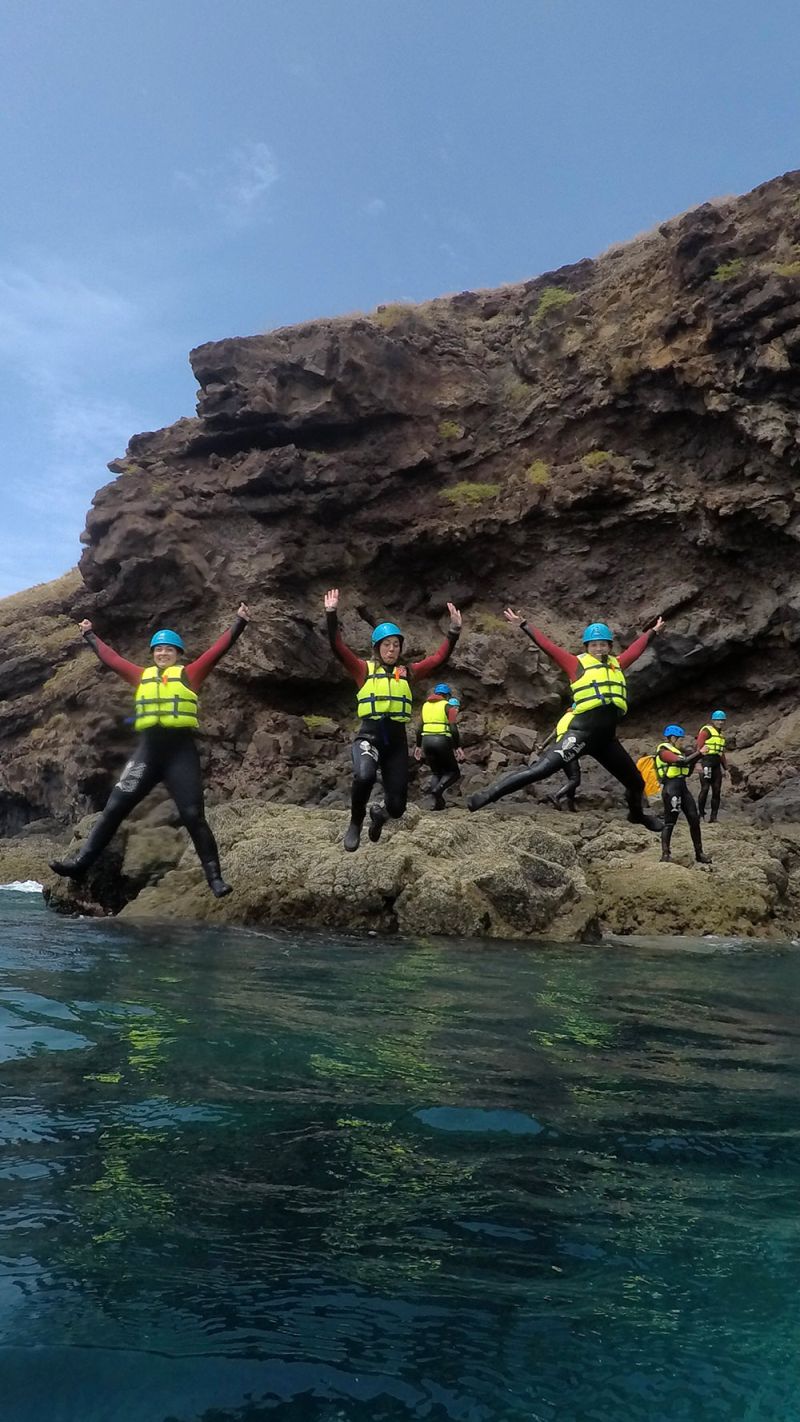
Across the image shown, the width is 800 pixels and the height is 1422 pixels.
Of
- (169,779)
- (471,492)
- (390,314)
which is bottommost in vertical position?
(169,779)

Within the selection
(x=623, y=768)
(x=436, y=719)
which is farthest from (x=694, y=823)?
(x=623, y=768)

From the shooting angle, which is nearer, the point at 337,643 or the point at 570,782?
the point at 337,643

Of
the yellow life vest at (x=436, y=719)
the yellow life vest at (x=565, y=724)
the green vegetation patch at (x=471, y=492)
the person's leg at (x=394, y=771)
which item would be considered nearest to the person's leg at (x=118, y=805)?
the person's leg at (x=394, y=771)

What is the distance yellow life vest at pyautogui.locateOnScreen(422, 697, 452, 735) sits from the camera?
13.5 metres

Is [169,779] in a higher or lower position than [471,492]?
lower

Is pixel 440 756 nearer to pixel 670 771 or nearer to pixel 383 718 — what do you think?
pixel 670 771

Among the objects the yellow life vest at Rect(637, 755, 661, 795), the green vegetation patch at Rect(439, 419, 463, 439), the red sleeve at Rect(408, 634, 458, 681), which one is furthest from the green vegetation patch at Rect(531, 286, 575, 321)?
the red sleeve at Rect(408, 634, 458, 681)

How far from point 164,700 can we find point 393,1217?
A: 18.1 ft

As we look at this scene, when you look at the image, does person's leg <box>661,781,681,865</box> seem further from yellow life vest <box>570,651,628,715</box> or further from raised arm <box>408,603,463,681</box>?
raised arm <box>408,603,463,681</box>

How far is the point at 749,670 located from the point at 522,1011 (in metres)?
17.8

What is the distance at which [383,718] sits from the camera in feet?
30.3

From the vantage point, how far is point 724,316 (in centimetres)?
2223

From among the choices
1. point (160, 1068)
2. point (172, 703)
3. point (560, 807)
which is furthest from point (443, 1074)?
point (560, 807)

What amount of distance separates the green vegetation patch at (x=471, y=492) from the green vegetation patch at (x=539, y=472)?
1.00 metres
